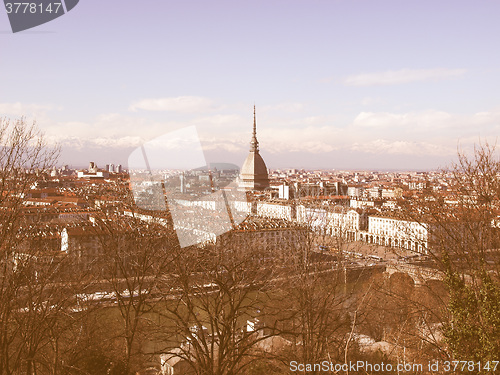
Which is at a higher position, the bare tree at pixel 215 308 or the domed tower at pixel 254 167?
the domed tower at pixel 254 167

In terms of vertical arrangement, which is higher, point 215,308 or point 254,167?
point 254,167

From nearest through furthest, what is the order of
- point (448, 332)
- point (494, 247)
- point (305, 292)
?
point (448, 332) → point (305, 292) → point (494, 247)

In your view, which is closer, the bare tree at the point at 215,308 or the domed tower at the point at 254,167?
the bare tree at the point at 215,308

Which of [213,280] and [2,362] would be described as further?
[213,280]

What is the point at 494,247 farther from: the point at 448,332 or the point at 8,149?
the point at 8,149

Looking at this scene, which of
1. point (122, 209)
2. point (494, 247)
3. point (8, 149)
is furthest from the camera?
point (122, 209)

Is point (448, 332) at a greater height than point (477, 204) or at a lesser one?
lesser

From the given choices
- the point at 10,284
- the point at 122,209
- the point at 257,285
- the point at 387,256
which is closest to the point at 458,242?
the point at 257,285

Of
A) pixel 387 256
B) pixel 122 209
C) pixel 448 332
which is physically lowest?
pixel 387 256

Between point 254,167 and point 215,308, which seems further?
point 254,167

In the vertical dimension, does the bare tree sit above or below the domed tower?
below

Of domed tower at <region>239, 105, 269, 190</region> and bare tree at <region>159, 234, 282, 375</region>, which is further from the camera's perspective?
domed tower at <region>239, 105, 269, 190</region>
